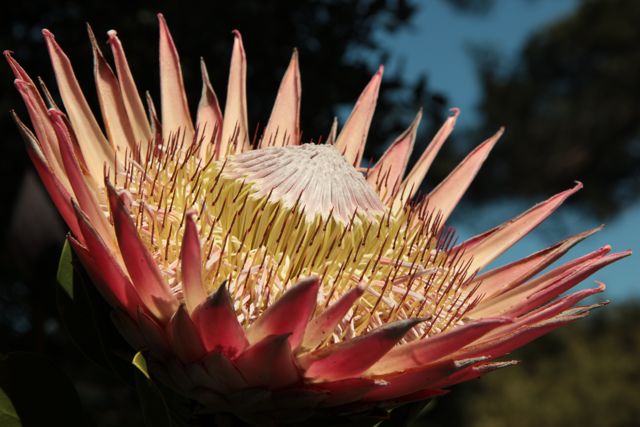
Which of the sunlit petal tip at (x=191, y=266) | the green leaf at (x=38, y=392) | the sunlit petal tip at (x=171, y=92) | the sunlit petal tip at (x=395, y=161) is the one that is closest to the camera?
the sunlit petal tip at (x=191, y=266)

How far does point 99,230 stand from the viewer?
1166 millimetres

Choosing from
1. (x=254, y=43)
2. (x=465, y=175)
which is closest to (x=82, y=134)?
(x=465, y=175)

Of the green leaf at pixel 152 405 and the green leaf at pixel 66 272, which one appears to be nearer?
the green leaf at pixel 152 405

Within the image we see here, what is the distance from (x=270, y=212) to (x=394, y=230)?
11.6 inches

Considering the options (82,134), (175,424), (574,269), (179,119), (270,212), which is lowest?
(175,424)

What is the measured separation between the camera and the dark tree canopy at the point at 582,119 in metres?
19.1

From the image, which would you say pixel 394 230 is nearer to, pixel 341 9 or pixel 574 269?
pixel 574 269

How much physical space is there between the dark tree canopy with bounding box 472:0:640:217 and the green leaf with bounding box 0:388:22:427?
17.8m

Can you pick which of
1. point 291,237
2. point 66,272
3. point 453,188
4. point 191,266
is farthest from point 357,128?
point 191,266

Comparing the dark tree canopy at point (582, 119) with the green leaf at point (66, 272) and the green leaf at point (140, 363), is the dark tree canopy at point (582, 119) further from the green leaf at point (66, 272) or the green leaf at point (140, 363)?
the green leaf at point (140, 363)

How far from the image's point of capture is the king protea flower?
1047 mm

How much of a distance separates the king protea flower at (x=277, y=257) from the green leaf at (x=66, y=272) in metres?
0.12

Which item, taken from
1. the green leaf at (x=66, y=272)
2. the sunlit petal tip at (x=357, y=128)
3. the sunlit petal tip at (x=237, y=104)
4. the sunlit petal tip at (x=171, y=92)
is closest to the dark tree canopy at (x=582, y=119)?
the sunlit petal tip at (x=357, y=128)

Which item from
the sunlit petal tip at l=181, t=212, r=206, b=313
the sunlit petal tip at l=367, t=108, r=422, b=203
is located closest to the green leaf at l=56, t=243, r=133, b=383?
the sunlit petal tip at l=181, t=212, r=206, b=313
